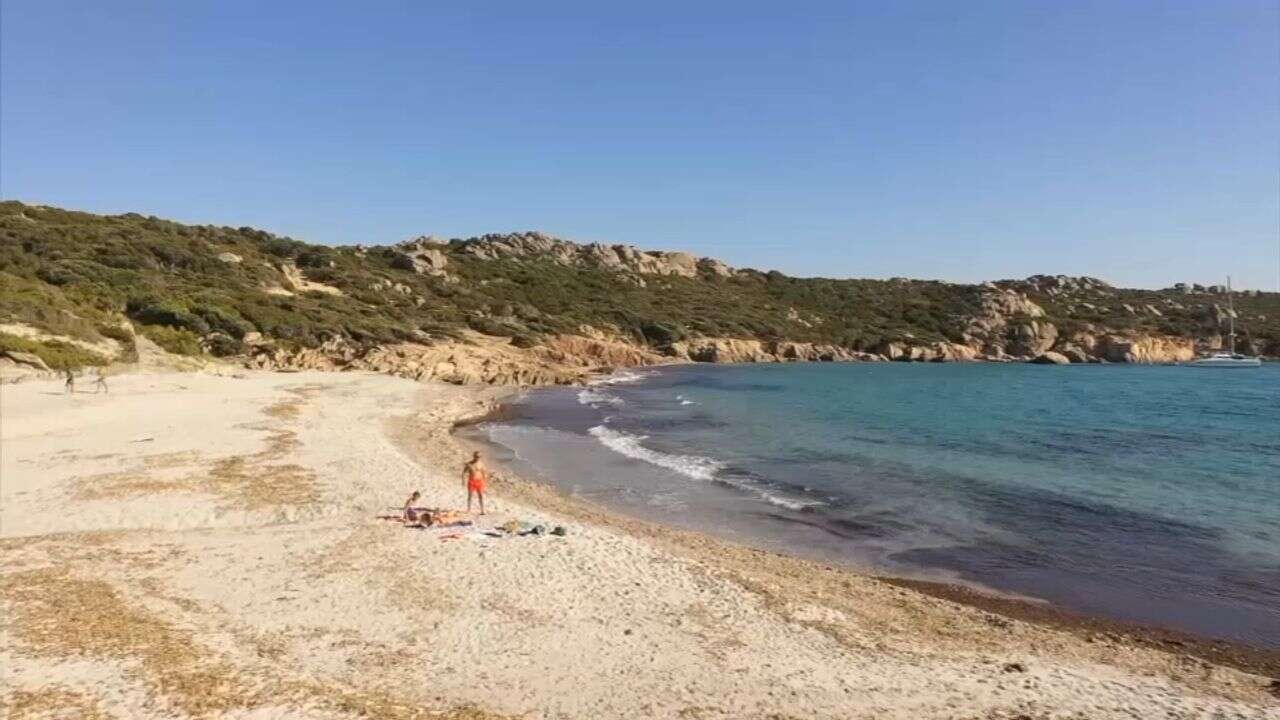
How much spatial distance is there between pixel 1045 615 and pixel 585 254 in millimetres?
108295

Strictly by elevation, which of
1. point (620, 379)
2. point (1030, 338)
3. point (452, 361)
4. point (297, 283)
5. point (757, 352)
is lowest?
point (620, 379)

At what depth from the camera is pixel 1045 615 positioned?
11.1 metres

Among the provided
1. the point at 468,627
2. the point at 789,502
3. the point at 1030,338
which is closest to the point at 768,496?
the point at 789,502

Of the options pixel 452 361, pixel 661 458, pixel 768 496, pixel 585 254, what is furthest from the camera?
pixel 585 254

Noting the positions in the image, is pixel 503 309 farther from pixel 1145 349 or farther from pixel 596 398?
pixel 1145 349

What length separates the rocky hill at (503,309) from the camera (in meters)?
43.0

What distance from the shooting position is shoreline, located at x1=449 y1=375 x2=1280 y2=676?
9.71m

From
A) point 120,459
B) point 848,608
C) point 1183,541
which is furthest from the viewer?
point 120,459

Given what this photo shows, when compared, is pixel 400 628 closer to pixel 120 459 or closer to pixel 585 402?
pixel 120 459

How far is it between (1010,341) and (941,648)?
336ft

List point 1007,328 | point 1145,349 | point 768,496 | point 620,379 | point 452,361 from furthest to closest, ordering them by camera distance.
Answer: point 1007,328, point 1145,349, point 620,379, point 452,361, point 768,496

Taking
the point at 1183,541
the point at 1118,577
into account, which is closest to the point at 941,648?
the point at 1118,577

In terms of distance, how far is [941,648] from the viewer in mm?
9125

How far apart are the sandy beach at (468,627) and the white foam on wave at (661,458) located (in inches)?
260
